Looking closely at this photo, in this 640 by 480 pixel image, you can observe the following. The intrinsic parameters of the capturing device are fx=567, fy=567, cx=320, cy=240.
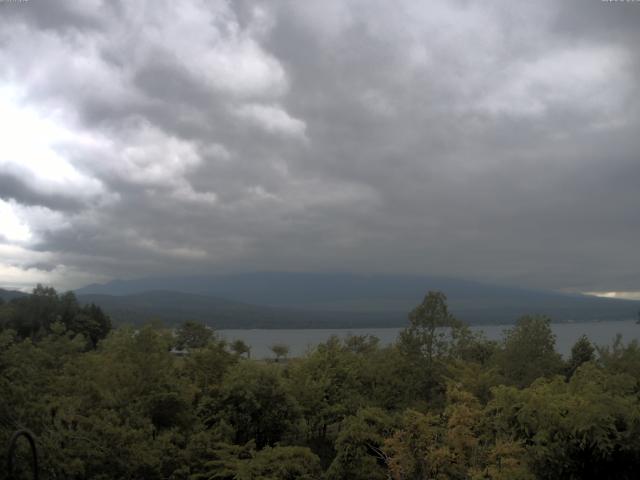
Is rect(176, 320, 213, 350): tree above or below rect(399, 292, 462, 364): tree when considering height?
below

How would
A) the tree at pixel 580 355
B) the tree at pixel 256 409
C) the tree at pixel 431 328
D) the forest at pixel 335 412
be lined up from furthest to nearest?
1. the tree at pixel 580 355
2. the tree at pixel 431 328
3. the tree at pixel 256 409
4. the forest at pixel 335 412

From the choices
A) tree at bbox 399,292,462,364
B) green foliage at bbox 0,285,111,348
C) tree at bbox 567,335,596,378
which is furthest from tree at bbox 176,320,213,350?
tree at bbox 567,335,596,378

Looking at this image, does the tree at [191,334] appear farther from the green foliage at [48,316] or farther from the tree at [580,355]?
the tree at [580,355]

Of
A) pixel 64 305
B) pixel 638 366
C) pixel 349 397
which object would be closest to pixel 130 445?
pixel 349 397

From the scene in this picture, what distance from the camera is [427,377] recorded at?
29375 mm

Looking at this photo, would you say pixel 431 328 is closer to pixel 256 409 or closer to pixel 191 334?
pixel 256 409

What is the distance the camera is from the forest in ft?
50.4

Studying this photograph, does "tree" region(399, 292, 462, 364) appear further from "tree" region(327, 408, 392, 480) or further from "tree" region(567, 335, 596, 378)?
"tree" region(567, 335, 596, 378)

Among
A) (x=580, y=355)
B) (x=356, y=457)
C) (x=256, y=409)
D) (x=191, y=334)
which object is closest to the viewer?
(x=356, y=457)

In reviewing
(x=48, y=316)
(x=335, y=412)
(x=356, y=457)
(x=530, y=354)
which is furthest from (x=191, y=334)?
(x=356, y=457)

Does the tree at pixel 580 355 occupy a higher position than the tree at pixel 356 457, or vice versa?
the tree at pixel 580 355

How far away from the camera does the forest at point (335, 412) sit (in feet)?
50.4

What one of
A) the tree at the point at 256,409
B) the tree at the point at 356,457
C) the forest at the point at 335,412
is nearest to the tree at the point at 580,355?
the forest at the point at 335,412

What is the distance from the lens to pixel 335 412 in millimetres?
28109
